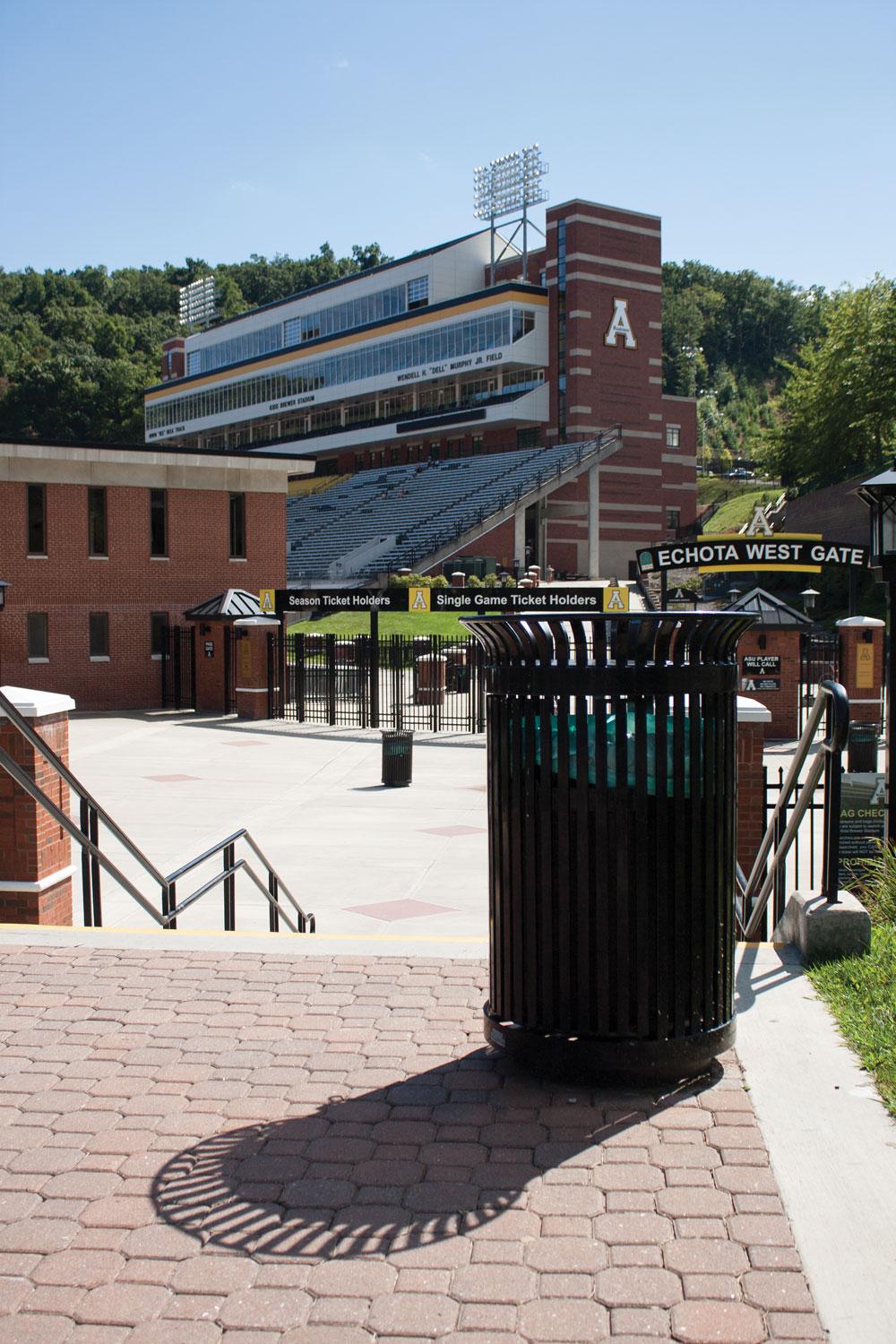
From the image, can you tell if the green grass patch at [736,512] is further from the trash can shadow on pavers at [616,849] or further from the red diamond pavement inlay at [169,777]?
the trash can shadow on pavers at [616,849]

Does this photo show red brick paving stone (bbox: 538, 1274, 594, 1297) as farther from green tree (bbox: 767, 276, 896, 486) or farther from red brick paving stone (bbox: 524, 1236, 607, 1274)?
green tree (bbox: 767, 276, 896, 486)

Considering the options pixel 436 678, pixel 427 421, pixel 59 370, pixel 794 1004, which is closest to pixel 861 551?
pixel 436 678

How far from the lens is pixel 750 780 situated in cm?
931

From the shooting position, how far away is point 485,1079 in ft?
14.9

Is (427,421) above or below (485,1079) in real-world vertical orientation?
above

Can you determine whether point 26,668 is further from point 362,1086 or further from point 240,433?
point 240,433

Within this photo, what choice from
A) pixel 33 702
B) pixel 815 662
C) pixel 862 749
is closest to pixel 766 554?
pixel 862 749

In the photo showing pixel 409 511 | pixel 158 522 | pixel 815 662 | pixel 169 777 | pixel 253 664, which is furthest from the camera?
pixel 409 511

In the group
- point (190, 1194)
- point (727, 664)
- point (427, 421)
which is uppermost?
point (427, 421)

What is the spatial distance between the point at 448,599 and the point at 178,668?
8984 millimetres

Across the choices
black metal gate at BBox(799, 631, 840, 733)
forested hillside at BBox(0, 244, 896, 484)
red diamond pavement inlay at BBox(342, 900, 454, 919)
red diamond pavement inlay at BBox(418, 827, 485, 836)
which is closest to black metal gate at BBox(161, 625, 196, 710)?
black metal gate at BBox(799, 631, 840, 733)

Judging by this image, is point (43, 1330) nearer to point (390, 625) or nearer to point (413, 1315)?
point (413, 1315)

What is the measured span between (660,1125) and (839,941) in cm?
204

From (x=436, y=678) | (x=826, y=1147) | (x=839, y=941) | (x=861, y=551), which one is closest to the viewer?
(x=826, y=1147)
